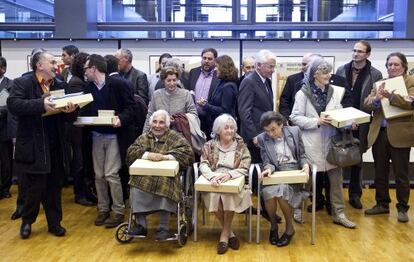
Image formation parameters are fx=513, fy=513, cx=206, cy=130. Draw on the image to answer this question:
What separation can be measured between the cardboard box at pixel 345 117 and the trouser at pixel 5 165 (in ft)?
11.0

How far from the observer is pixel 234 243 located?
395 cm

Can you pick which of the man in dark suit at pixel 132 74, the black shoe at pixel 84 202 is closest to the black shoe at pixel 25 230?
the black shoe at pixel 84 202

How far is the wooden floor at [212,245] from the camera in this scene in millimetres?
3764

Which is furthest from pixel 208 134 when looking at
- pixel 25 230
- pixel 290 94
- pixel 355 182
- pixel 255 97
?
pixel 25 230

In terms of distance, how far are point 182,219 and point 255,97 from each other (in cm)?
125

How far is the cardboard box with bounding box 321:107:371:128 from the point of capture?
4070 mm

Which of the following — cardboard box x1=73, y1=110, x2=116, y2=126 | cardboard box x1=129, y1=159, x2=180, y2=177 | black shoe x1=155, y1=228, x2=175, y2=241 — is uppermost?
cardboard box x1=73, y1=110, x2=116, y2=126

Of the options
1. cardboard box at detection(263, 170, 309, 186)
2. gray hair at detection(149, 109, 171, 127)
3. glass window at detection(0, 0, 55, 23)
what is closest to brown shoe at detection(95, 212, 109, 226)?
gray hair at detection(149, 109, 171, 127)

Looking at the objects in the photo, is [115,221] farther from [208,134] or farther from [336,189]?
[336,189]

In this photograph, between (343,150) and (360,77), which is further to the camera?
(360,77)

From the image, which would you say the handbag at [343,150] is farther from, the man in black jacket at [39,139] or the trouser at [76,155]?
the trouser at [76,155]

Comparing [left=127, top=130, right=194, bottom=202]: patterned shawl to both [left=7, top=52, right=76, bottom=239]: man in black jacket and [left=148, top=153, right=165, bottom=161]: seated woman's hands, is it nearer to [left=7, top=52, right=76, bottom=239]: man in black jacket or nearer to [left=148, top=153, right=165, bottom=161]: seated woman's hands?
[left=148, top=153, right=165, bottom=161]: seated woman's hands

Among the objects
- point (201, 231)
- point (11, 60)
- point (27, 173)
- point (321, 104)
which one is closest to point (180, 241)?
point (201, 231)

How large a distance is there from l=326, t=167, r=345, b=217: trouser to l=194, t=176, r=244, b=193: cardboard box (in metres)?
0.95
